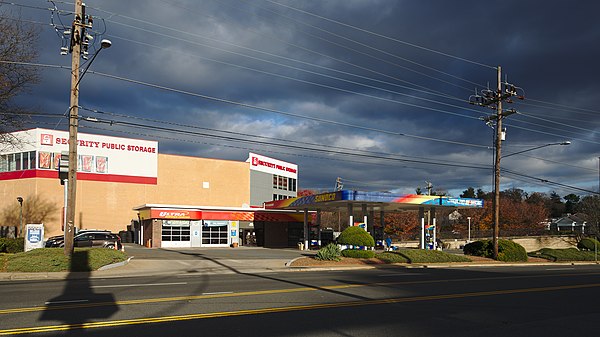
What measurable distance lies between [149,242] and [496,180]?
31201 millimetres

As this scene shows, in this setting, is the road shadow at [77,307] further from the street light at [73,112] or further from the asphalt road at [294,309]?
the street light at [73,112]

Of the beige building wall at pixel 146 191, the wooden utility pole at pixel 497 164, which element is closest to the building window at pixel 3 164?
the beige building wall at pixel 146 191

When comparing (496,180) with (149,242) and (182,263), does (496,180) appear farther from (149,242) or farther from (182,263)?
(149,242)

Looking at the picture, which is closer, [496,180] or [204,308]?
[204,308]

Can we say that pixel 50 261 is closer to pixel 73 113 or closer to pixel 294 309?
pixel 73 113

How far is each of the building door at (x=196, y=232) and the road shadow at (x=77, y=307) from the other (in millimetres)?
32726

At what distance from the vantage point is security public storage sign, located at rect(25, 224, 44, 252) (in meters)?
26.5

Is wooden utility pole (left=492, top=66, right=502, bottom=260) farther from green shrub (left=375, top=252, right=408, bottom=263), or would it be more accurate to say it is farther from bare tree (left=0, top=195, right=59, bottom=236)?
bare tree (left=0, top=195, right=59, bottom=236)

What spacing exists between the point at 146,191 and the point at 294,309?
51.1 metres

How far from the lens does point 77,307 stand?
11312mm

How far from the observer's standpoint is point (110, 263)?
954 inches

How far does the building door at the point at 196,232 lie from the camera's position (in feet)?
162

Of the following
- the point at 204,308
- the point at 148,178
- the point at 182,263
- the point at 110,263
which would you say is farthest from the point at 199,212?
the point at 204,308

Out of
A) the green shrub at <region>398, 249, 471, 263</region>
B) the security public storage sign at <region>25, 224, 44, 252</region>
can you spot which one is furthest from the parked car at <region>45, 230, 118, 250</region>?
the green shrub at <region>398, 249, 471, 263</region>
